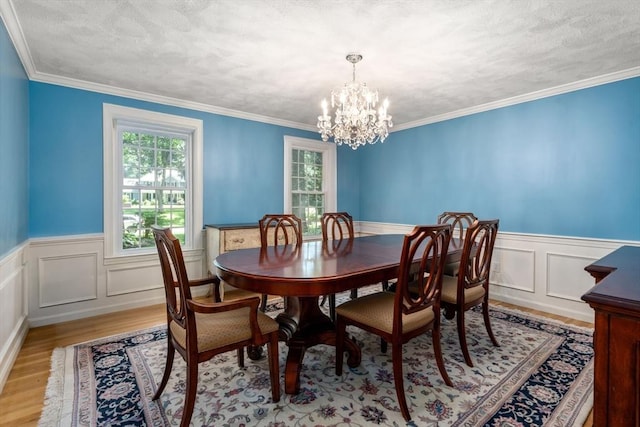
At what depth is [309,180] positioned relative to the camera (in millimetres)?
5109

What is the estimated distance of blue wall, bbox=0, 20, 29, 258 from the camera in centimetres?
204

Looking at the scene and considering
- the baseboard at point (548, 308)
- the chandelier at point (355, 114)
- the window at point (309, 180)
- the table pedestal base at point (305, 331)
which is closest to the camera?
the table pedestal base at point (305, 331)

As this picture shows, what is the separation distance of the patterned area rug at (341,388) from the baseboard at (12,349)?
247 mm

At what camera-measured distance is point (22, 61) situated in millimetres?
2574

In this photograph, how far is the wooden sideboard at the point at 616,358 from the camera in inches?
35.9

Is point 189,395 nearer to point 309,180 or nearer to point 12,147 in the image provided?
point 12,147

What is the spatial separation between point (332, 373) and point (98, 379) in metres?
1.53

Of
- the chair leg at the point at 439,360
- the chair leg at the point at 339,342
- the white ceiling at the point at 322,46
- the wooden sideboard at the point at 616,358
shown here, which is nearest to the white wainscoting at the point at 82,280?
the white ceiling at the point at 322,46

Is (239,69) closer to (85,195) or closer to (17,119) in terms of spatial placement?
A: (17,119)

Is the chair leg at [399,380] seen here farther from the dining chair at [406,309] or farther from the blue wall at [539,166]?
the blue wall at [539,166]

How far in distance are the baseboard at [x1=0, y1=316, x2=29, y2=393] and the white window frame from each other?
87 centimetres

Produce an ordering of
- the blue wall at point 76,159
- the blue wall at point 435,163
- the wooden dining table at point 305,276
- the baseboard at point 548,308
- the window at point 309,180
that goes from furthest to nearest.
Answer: the window at point 309,180, the baseboard at point 548,308, the blue wall at point 76,159, the blue wall at point 435,163, the wooden dining table at point 305,276

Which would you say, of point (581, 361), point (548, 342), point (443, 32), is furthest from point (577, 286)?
point (443, 32)

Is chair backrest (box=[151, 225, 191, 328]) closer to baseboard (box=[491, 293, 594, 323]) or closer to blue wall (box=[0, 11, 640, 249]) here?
blue wall (box=[0, 11, 640, 249])
